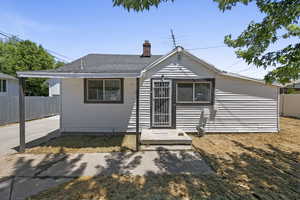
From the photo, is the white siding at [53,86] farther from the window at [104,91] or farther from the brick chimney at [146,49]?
the window at [104,91]

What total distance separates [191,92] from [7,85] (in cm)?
2127

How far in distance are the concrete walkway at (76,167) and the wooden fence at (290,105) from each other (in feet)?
44.8

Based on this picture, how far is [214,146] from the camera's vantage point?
562 cm

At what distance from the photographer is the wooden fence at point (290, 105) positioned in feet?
42.2

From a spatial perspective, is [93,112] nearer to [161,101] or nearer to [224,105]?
[161,101]

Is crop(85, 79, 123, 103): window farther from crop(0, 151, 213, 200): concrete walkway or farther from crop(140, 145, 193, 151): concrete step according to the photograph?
crop(0, 151, 213, 200): concrete walkway

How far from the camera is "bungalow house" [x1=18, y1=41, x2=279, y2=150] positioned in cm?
714

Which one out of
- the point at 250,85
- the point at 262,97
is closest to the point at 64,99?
the point at 250,85

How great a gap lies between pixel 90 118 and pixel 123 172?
167 inches

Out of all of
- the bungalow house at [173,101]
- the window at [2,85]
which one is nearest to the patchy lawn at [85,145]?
the bungalow house at [173,101]

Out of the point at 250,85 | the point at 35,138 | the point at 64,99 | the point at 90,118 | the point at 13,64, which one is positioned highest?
the point at 13,64

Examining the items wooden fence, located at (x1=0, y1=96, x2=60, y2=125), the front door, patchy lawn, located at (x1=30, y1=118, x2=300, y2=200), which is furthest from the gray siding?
wooden fence, located at (x1=0, y1=96, x2=60, y2=125)

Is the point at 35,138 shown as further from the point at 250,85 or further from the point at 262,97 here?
the point at 262,97

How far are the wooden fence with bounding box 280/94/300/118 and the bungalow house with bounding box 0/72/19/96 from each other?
2826 centimetres
